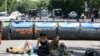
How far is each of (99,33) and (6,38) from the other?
21.8 ft

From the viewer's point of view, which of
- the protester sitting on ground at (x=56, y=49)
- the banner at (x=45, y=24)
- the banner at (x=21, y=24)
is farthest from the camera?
the banner at (x=21, y=24)

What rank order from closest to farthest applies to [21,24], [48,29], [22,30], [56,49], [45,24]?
[56,49], [48,29], [22,30], [45,24], [21,24]

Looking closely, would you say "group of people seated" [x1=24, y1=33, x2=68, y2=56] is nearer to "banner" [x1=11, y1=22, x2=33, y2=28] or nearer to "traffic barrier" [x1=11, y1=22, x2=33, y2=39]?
"traffic barrier" [x1=11, y1=22, x2=33, y2=39]

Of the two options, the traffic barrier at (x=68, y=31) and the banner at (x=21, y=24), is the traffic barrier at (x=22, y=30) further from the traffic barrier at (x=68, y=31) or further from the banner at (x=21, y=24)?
the traffic barrier at (x=68, y=31)

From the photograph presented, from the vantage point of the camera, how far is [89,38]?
30.0 m

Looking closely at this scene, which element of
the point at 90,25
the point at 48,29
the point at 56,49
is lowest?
the point at 48,29

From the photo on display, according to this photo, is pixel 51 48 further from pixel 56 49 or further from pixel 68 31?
pixel 68 31

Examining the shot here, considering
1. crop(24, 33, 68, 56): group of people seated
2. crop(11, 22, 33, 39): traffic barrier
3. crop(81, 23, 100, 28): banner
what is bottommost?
crop(11, 22, 33, 39): traffic barrier


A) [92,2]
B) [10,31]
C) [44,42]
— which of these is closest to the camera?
[44,42]

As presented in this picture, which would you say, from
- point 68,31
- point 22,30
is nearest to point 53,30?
point 68,31

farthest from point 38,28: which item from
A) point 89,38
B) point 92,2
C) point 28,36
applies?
point 92,2

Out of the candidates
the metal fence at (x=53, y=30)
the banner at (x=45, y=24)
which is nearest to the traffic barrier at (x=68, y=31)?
the metal fence at (x=53, y=30)

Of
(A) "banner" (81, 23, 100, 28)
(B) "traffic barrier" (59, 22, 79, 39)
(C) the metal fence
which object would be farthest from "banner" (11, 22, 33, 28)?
(A) "banner" (81, 23, 100, 28)

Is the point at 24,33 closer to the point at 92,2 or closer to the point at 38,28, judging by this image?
the point at 38,28
